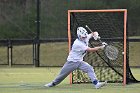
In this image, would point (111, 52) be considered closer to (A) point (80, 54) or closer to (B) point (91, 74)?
(A) point (80, 54)

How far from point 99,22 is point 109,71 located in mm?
1428

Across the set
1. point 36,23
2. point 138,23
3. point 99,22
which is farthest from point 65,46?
point 99,22

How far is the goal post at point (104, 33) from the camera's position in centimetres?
1372

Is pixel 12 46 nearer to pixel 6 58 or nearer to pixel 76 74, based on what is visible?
pixel 6 58

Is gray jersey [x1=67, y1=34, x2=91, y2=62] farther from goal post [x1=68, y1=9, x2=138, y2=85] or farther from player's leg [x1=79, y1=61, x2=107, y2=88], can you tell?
goal post [x1=68, y1=9, x2=138, y2=85]

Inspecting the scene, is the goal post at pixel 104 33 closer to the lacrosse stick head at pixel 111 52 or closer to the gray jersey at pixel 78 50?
the lacrosse stick head at pixel 111 52

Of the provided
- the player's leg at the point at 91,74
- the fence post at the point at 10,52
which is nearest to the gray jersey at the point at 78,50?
the player's leg at the point at 91,74

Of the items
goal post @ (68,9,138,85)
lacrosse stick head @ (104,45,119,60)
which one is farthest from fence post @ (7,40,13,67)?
lacrosse stick head @ (104,45,119,60)

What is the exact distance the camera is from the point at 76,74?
14234mm

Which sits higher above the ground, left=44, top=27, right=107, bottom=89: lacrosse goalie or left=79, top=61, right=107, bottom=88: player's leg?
left=44, top=27, right=107, bottom=89: lacrosse goalie

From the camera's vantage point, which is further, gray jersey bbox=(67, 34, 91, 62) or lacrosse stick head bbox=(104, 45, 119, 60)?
lacrosse stick head bbox=(104, 45, 119, 60)

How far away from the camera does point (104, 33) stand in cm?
1475

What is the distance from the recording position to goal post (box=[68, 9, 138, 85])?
13719 mm

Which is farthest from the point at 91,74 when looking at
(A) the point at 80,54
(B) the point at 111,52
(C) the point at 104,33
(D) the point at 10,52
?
(D) the point at 10,52
